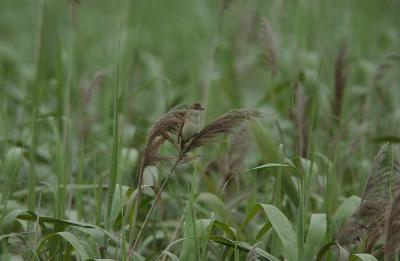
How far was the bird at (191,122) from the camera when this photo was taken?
5.38 ft

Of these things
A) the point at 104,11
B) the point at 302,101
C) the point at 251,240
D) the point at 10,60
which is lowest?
the point at 251,240

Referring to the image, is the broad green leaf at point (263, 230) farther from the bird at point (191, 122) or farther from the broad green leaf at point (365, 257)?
the bird at point (191, 122)

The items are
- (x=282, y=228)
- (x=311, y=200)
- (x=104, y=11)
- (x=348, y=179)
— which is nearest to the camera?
(x=282, y=228)

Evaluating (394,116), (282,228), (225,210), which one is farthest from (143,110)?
(282,228)

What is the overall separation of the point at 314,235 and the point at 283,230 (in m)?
0.13

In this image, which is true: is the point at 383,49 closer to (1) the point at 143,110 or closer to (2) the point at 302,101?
(1) the point at 143,110

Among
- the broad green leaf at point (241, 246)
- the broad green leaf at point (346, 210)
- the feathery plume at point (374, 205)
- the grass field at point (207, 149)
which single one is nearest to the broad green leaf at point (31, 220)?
the grass field at point (207, 149)

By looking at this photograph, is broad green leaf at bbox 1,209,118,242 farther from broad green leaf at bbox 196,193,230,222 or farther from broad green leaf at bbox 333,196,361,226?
broad green leaf at bbox 333,196,361,226

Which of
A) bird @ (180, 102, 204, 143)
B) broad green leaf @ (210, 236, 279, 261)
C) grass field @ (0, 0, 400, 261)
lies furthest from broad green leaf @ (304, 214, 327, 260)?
bird @ (180, 102, 204, 143)

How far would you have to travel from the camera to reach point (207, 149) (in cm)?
300

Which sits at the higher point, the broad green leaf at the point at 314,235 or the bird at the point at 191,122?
the bird at the point at 191,122

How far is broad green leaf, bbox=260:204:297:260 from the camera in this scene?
1877 mm

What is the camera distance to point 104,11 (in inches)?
238

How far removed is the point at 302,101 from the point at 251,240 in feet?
2.09
